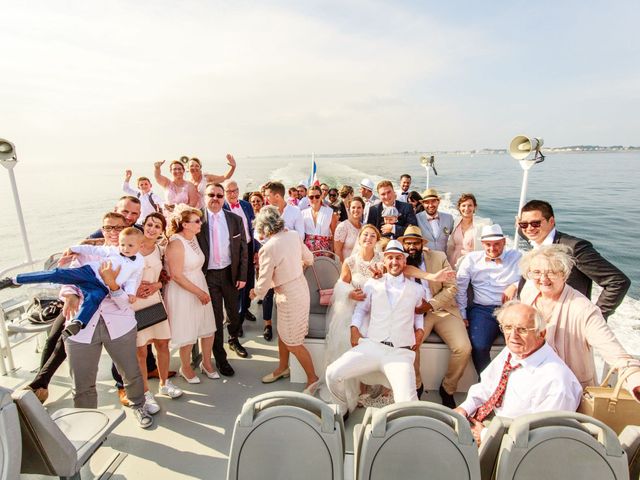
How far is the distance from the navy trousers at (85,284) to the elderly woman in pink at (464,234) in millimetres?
3641

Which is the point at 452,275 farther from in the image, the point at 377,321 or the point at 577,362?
the point at 577,362

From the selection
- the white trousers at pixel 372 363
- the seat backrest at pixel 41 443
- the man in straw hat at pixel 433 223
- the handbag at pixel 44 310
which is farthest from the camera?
the man in straw hat at pixel 433 223

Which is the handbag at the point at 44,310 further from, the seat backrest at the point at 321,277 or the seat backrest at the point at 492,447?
the seat backrest at the point at 492,447

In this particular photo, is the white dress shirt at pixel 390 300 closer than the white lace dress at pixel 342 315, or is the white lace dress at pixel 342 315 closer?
the white dress shirt at pixel 390 300

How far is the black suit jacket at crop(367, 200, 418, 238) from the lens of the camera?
4.28 m

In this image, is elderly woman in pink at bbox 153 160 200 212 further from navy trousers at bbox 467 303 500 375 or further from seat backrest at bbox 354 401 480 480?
seat backrest at bbox 354 401 480 480

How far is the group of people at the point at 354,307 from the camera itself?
1961 mm

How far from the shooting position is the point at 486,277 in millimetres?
2994

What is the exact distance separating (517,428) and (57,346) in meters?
3.18

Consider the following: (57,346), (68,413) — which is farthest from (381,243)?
(57,346)

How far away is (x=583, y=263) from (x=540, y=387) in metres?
1.08

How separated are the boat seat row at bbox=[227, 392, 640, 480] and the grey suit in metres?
3.11

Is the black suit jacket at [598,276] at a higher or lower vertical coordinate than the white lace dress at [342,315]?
higher

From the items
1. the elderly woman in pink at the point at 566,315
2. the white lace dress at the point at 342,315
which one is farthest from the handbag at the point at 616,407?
the white lace dress at the point at 342,315
